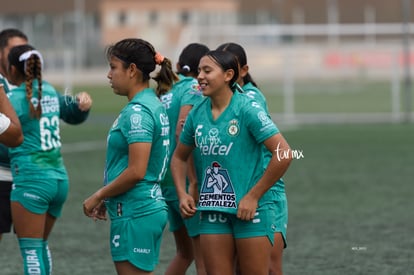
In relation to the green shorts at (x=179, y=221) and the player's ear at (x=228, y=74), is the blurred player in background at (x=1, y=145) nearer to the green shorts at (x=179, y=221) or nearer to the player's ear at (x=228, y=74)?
the green shorts at (x=179, y=221)

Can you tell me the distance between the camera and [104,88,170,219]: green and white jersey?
6.08 m

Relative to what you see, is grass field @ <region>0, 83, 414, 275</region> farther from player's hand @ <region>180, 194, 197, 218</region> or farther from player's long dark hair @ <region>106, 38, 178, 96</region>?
player's long dark hair @ <region>106, 38, 178, 96</region>

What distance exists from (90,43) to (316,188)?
60689mm

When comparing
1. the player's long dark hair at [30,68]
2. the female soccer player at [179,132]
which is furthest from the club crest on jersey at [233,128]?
the player's long dark hair at [30,68]

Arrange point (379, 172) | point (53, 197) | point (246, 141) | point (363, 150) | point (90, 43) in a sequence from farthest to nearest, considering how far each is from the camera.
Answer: point (90, 43) → point (363, 150) → point (379, 172) → point (53, 197) → point (246, 141)

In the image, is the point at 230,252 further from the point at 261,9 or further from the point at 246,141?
the point at 261,9

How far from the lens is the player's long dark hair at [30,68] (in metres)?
7.34

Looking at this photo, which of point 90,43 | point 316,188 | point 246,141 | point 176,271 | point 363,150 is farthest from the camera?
point 90,43

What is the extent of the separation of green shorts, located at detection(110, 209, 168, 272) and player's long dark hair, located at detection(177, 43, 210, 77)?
6.28ft

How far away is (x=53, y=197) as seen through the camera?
7.47m

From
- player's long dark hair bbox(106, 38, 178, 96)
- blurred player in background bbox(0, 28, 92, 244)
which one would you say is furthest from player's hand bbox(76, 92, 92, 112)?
player's long dark hair bbox(106, 38, 178, 96)

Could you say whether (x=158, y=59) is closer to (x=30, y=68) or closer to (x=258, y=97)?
(x=258, y=97)

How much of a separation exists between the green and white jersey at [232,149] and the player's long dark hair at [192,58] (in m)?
1.53

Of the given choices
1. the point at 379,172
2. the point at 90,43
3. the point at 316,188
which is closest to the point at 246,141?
the point at 316,188
